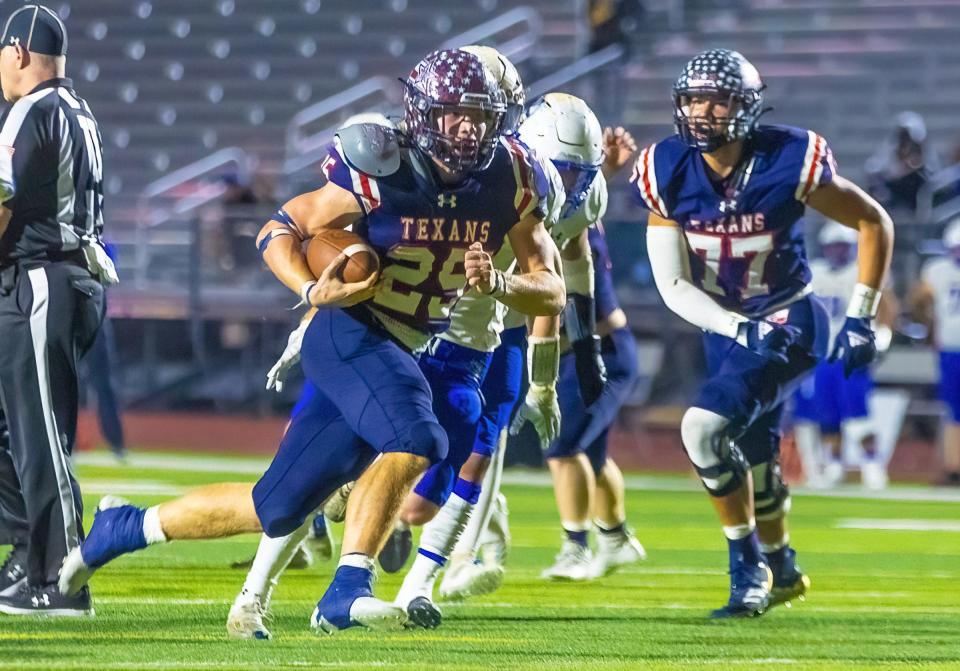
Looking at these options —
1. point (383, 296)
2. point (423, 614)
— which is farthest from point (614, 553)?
point (383, 296)

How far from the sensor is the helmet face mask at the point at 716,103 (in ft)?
19.6

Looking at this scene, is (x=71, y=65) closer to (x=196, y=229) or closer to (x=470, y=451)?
(x=196, y=229)

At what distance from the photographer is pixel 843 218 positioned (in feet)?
20.1

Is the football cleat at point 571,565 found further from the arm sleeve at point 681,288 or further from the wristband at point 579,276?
the arm sleeve at point 681,288

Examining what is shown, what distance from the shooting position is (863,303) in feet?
20.3

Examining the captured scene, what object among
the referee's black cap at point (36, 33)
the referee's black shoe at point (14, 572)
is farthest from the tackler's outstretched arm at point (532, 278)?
the referee's black shoe at point (14, 572)

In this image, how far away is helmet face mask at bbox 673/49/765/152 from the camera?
599 cm

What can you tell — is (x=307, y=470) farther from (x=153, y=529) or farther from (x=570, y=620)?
(x=570, y=620)

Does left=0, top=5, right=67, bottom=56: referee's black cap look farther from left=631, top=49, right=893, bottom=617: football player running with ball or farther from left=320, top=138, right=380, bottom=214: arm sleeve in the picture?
left=631, top=49, right=893, bottom=617: football player running with ball

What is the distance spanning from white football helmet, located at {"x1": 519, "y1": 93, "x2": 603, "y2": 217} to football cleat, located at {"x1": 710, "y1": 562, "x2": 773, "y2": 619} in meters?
1.32

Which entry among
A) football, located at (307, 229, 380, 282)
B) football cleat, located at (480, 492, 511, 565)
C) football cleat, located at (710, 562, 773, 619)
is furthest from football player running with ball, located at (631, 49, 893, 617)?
football, located at (307, 229, 380, 282)

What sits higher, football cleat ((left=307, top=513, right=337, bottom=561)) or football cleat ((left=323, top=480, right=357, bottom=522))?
football cleat ((left=323, top=480, right=357, bottom=522))

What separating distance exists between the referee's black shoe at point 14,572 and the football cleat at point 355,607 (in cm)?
124

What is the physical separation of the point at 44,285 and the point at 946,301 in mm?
8153
